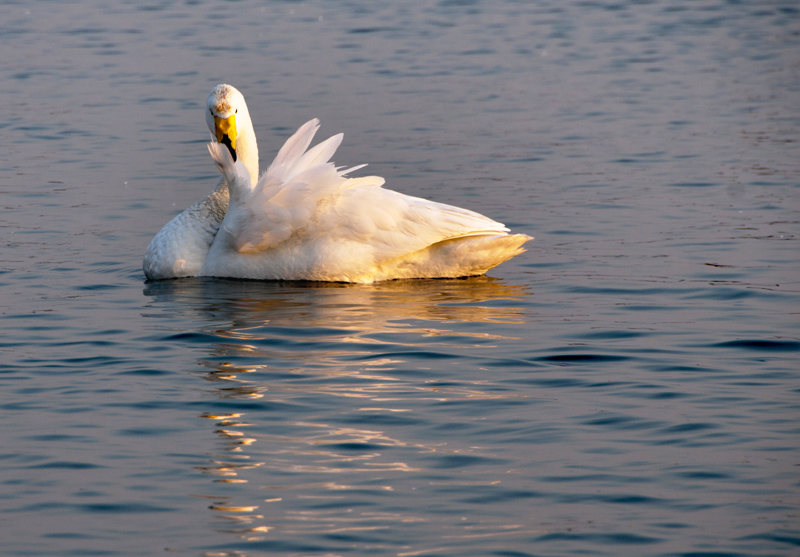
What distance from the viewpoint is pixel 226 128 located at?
1001 centimetres

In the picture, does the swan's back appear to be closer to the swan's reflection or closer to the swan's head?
the swan's reflection

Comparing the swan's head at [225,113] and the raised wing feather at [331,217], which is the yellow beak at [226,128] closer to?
the swan's head at [225,113]

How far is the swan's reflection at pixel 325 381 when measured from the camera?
529 centimetres

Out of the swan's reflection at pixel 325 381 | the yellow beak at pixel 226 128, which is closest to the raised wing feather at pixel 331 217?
the swan's reflection at pixel 325 381

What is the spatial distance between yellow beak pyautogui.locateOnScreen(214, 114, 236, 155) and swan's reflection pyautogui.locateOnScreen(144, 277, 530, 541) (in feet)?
4.17

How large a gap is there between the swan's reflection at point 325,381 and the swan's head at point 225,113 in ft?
4.20

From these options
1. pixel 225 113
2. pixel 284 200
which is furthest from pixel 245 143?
pixel 284 200

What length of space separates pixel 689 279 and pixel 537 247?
1734 mm

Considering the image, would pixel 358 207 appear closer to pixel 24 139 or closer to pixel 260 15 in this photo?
pixel 24 139

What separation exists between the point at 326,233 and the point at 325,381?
100 inches

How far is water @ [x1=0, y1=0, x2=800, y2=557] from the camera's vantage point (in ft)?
16.7

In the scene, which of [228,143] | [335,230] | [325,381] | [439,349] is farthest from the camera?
[228,143]

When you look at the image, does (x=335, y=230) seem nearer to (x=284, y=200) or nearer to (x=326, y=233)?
(x=326, y=233)

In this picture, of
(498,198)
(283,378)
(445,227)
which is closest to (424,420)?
(283,378)
